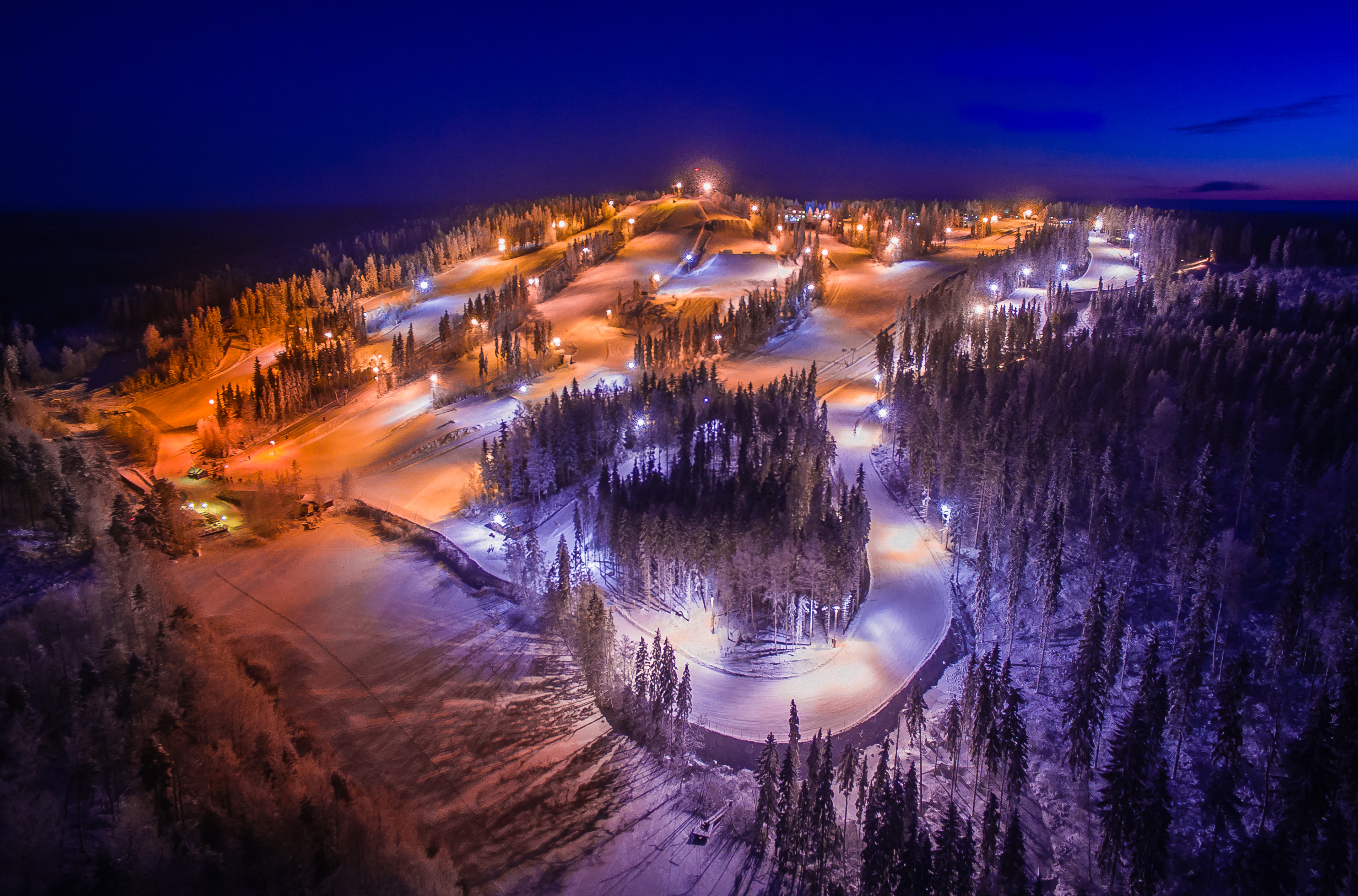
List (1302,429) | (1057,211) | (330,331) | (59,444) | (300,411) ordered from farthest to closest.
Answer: (1057,211), (330,331), (300,411), (59,444), (1302,429)

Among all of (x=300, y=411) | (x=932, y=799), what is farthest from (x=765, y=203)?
(x=932, y=799)

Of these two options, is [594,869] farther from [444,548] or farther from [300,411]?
[300,411]

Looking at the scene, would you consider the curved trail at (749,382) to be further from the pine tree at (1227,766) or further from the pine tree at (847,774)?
the pine tree at (1227,766)

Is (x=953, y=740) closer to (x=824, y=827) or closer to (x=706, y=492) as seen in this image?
(x=824, y=827)

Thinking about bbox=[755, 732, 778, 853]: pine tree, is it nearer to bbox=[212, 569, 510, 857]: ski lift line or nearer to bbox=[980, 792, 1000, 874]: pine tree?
bbox=[980, 792, 1000, 874]: pine tree

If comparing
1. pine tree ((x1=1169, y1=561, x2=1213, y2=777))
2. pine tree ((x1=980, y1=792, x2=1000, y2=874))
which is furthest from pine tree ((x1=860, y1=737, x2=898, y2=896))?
pine tree ((x1=1169, y1=561, x2=1213, y2=777))

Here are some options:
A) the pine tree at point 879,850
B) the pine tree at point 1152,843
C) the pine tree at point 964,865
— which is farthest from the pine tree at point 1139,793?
the pine tree at point 879,850

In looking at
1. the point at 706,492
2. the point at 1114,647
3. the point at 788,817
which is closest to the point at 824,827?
the point at 788,817
